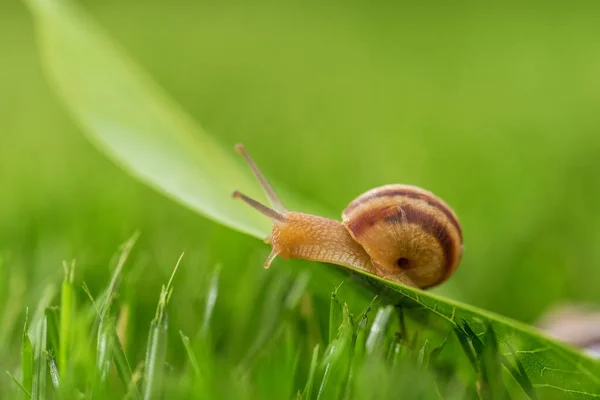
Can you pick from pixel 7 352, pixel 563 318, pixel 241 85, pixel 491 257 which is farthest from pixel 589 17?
pixel 7 352

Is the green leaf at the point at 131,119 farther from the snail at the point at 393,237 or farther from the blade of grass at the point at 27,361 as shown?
the blade of grass at the point at 27,361

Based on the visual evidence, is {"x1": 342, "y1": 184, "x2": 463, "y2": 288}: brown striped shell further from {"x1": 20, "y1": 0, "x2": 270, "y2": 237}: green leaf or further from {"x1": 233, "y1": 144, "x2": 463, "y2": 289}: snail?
{"x1": 20, "y1": 0, "x2": 270, "y2": 237}: green leaf

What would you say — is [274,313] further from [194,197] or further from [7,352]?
[7,352]

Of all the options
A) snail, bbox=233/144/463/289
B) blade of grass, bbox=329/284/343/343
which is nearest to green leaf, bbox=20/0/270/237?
snail, bbox=233/144/463/289

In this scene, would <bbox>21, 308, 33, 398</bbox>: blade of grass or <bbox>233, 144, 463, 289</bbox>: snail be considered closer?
<bbox>21, 308, 33, 398</bbox>: blade of grass

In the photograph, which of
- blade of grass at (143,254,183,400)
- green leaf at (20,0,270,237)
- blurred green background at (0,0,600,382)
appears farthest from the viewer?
blurred green background at (0,0,600,382)

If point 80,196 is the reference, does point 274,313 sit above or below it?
below
